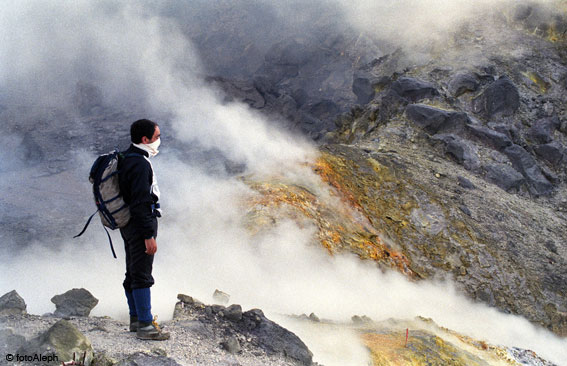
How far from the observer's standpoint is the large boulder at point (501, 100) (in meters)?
14.8

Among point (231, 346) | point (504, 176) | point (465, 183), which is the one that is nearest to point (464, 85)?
point (504, 176)

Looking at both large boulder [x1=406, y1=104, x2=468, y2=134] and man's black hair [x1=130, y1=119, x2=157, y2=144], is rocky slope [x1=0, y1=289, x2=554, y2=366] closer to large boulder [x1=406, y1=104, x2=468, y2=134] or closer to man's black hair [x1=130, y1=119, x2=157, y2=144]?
man's black hair [x1=130, y1=119, x2=157, y2=144]

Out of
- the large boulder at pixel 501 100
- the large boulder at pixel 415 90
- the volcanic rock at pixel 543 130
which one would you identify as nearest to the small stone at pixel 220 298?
the large boulder at pixel 415 90

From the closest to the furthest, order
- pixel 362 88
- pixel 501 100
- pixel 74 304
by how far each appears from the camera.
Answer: pixel 74 304 → pixel 501 100 → pixel 362 88

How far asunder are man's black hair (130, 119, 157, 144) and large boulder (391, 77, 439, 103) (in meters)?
13.1

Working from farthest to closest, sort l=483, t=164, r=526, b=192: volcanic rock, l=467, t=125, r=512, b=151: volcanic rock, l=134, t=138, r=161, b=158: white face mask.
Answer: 1. l=467, t=125, r=512, b=151: volcanic rock
2. l=483, t=164, r=526, b=192: volcanic rock
3. l=134, t=138, r=161, b=158: white face mask

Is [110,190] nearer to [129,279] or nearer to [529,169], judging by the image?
[129,279]

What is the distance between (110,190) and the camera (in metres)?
3.33

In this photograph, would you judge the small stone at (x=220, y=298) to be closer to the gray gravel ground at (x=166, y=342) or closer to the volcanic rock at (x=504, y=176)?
the gray gravel ground at (x=166, y=342)


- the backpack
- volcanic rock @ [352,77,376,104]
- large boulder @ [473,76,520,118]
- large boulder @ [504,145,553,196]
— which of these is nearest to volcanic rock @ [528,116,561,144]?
large boulder @ [473,76,520,118]

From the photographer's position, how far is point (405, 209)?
10898mm

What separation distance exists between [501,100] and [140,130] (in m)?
14.0

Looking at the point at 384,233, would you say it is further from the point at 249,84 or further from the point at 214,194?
the point at 249,84

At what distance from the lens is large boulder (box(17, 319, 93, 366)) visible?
9.18 feet
